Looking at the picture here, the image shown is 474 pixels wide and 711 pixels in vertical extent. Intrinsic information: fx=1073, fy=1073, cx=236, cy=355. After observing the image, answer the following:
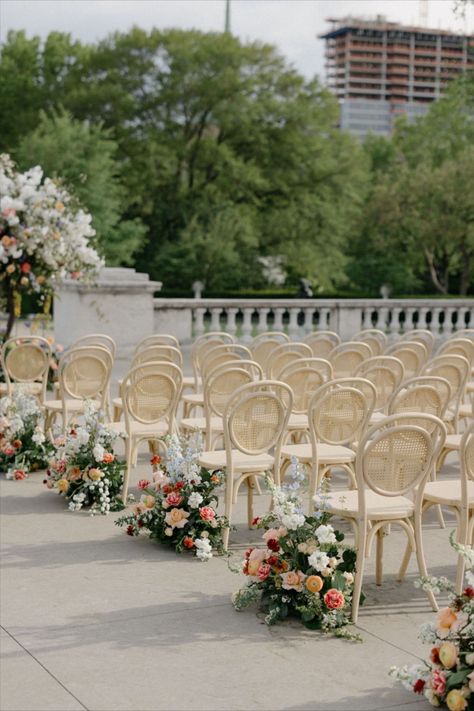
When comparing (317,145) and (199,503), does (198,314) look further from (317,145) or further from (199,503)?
(317,145)

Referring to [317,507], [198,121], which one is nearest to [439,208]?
[198,121]

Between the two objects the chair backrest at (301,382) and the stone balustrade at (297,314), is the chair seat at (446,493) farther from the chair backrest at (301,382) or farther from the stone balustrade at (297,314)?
the stone balustrade at (297,314)

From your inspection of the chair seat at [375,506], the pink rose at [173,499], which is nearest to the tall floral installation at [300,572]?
the chair seat at [375,506]

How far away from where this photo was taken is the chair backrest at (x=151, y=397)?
8492 mm

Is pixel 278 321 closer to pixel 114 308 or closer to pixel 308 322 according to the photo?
pixel 308 322

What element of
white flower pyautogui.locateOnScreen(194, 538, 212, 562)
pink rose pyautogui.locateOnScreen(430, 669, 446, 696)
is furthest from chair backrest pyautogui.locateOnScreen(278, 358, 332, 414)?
pink rose pyautogui.locateOnScreen(430, 669, 446, 696)

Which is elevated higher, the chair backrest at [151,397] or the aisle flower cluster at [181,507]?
the chair backrest at [151,397]

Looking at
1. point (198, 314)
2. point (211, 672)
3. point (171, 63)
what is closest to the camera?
point (211, 672)

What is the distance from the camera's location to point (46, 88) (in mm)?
44188

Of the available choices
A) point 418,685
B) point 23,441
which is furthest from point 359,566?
point 23,441

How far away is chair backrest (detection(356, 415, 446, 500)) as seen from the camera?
573 centimetres

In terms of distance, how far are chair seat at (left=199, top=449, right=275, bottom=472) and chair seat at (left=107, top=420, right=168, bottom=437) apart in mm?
1224

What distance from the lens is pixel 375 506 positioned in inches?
237

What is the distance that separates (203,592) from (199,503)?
3.11 feet
